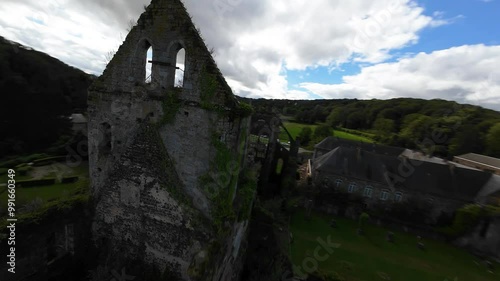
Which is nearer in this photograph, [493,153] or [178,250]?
[178,250]

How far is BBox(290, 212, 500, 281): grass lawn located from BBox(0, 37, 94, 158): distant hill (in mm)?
31521

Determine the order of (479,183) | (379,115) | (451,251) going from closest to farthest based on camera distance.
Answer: (451,251)
(479,183)
(379,115)

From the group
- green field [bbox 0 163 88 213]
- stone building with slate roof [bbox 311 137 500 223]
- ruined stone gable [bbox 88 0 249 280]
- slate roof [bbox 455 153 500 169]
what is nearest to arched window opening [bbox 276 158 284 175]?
stone building with slate roof [bbox 311 137 500 223]

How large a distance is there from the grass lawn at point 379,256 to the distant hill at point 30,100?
31.5 m

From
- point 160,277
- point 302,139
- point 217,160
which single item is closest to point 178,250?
point 160,277

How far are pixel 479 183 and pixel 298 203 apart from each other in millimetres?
22643

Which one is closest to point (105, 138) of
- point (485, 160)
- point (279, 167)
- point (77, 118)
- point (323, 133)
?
point (279, 167)

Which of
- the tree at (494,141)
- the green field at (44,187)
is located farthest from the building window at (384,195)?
the tree at (494,141)

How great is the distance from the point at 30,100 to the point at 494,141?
95263 mm

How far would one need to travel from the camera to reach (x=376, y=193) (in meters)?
31.9

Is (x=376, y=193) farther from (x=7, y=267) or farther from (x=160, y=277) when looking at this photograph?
(x=7, y=267)

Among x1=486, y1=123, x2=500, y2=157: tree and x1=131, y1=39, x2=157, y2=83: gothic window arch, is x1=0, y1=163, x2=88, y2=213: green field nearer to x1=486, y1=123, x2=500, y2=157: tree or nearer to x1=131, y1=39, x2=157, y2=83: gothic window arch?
x1=131, y1=39, x2=157, y2=83: gothic window arch

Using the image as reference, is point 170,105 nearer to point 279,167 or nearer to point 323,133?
point 279,167

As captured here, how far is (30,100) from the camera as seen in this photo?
39.5 meters
